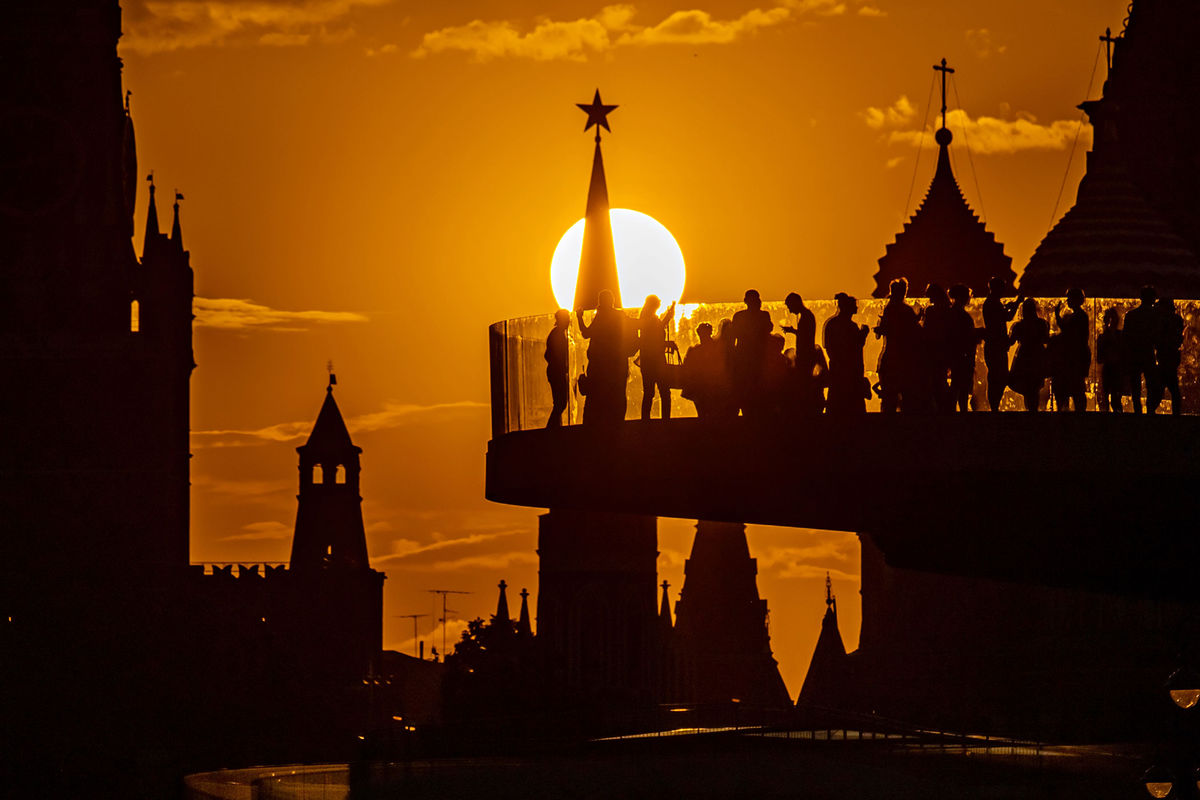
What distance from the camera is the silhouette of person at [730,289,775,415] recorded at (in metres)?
44.4

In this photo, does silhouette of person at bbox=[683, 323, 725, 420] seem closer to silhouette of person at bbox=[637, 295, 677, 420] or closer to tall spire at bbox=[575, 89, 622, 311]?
silhouette of person at bbox=[637, 295, 677, 420]

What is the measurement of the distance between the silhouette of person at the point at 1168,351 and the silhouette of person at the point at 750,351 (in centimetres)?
556

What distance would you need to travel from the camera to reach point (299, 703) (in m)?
148

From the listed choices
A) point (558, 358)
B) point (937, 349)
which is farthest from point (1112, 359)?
point (558, 358)

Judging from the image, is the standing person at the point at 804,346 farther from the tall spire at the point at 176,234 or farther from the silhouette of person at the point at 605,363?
the tall spire at the point at 176,234

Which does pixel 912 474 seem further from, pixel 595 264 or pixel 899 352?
pixel 595 264

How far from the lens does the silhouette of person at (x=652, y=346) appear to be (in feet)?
153

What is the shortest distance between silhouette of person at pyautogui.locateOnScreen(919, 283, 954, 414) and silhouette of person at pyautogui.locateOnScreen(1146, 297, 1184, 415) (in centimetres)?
294

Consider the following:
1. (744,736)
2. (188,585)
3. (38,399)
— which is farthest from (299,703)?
(744,736)

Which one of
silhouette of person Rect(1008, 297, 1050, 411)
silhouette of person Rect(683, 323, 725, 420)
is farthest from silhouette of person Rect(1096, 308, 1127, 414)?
silhouette of person Rect(683, 323, 725, 420)

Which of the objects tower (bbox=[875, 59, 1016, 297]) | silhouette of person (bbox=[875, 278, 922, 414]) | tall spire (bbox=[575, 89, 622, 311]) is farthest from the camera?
tall spire (bbox=[575, 89, 622, 311])

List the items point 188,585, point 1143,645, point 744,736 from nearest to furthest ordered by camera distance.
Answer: point 744,736
point 1143,645
point 188,585

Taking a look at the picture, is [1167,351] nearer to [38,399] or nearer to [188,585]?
[188,585]

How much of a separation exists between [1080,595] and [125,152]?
205 ft
